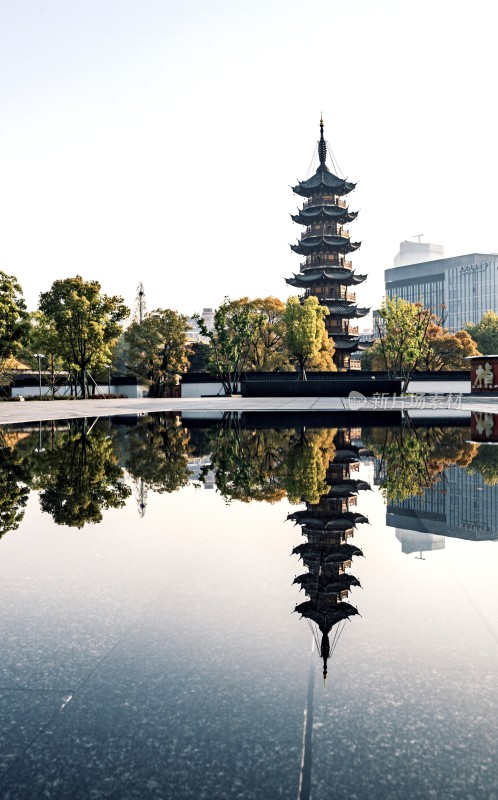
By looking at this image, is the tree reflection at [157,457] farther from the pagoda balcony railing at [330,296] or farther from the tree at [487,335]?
the tree at [487,335]

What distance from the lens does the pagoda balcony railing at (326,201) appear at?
213 ft

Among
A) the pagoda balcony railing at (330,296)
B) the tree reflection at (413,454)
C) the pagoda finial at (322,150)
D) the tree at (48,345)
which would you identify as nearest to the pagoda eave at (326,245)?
the pagoda balcony railing at (330,296)

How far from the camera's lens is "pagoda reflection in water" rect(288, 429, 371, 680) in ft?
10.9

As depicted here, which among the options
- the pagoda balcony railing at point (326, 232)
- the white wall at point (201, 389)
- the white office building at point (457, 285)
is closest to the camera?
the white wall at point (201, 389)

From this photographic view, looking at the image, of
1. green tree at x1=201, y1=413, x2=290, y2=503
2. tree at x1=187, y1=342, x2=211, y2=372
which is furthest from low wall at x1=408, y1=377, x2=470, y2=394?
green tree at x1=201, y1=413, x2=290, y2=503

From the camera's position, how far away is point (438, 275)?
504 ft

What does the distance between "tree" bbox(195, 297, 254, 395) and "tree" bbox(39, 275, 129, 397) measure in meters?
6.82

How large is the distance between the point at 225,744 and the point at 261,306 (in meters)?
56.5

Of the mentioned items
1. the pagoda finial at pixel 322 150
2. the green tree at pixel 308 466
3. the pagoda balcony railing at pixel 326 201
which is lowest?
the green tree at pixel 308 466

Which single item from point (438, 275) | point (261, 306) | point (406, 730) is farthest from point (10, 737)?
point (438, 275)

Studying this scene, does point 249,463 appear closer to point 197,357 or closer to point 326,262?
point 326,262

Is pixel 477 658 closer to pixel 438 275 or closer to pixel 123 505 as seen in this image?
pixel 123 505

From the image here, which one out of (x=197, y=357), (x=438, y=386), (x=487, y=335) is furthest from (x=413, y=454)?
(x=487, y=335)

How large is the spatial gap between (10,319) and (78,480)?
136 feet
